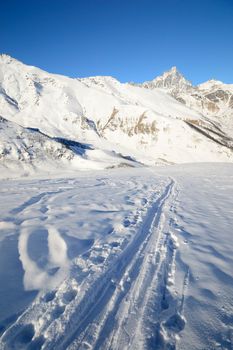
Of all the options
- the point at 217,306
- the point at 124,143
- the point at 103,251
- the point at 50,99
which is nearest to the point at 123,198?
the point at 103,251

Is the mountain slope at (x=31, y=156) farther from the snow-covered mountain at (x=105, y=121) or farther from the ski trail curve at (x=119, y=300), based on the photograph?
the ski trail curve at (x=119, y=300)

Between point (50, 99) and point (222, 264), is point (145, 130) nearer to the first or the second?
point (50, 99)

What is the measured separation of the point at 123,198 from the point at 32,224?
6.53 m

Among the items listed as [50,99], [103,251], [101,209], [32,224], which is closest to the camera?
[103,251]

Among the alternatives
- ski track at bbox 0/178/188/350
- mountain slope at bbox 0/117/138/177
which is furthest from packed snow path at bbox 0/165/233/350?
mountain slope at bbox 0/117/138/177

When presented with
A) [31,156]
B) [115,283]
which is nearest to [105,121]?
[31,156]

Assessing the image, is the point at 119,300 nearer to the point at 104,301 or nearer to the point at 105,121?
the point at 104,301

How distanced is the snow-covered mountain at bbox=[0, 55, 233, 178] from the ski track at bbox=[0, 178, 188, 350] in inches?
Result: 1769

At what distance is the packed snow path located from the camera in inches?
144

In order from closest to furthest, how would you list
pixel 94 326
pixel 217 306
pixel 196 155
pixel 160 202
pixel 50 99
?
pixel 94 326, pixel 217 306, pixel 160 202, pixel 196 155, pixel 50 99

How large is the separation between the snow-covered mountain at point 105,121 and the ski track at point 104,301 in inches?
1769

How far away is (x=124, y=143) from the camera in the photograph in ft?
337

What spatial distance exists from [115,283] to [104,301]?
600 mm

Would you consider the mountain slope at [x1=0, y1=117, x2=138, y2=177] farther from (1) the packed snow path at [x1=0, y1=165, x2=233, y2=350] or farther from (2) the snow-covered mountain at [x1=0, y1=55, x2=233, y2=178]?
(1) the packed snow path at [x1=0, y1=165, x2=233, y2=350]
